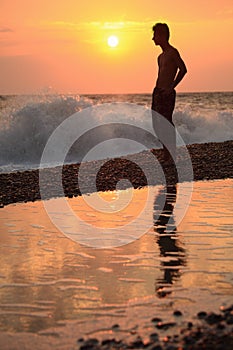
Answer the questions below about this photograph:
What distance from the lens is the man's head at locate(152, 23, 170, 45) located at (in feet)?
44.8

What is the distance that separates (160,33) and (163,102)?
55.1 inches

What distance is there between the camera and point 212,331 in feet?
14.8

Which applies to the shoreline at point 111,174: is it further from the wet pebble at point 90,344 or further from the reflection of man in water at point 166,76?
the wet pebble at point 90,344

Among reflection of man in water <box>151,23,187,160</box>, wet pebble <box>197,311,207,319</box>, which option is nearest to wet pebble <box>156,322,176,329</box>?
wet pebble <box>197,311,207,319</box>

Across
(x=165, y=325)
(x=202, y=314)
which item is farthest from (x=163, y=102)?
(x=165, y=325)

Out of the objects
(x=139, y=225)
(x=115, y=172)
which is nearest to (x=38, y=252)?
(x=139, y=225)

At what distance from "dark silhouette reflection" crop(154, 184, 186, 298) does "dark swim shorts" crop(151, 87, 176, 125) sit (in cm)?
387

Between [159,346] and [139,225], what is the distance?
4.28m

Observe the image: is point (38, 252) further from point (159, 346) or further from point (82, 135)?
point (82, 135)

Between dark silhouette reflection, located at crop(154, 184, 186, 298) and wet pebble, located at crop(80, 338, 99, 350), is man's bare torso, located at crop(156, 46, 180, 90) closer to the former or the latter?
dark silhouette reflection, located at crop(154, 184, 186, 298)

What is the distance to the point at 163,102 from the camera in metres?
14.1

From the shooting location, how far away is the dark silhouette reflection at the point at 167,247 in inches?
229

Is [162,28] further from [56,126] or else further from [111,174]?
[56,126]

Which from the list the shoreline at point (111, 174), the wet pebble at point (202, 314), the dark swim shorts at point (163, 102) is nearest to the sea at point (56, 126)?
the shoreline at point (111, 174)
